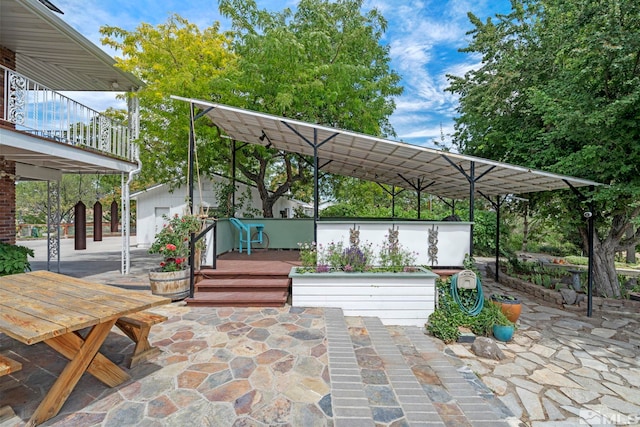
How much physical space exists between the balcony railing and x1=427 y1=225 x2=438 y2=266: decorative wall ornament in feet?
24.2

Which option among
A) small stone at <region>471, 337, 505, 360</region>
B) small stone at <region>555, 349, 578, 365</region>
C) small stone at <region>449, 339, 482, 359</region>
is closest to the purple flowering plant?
small stone at <region>449, 339, 482, 359</region>

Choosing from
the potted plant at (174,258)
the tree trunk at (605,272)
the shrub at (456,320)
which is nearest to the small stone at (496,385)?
the shrub at (456,320)

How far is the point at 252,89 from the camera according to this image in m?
7.93

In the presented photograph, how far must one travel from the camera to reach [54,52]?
641cm

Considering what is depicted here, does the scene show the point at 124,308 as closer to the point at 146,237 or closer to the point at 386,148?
the point at 386,148

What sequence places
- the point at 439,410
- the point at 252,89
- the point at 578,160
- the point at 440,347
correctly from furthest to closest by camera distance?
the point at 252,89 < the point at 578,160 < the point at 440,347 < the point at 439,410

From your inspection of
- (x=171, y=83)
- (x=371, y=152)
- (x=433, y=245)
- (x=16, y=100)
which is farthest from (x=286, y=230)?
(x=16, y=100)

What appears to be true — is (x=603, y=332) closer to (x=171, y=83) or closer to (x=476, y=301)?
(x=476, y=301)

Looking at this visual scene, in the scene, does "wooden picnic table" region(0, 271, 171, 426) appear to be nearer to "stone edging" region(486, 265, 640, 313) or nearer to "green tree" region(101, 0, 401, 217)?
"green tree" region(101, 0, 401, 217)

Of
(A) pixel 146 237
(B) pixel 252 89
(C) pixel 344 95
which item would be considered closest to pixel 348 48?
(C) pixel 344 95

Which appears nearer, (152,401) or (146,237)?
(152,401)

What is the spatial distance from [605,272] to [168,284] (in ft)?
31.4

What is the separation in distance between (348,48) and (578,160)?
21.7 feet

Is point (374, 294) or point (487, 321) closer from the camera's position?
point (487, 321)
